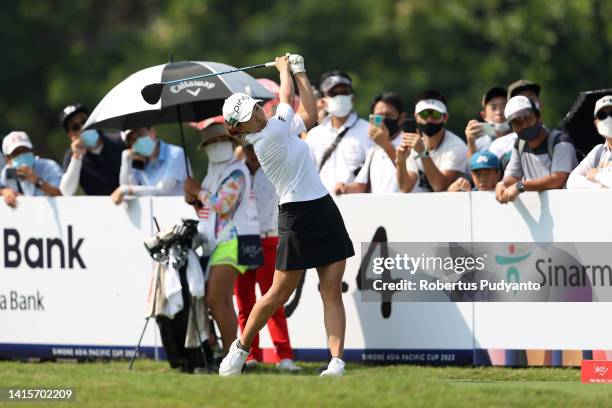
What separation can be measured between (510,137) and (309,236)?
2.72 m

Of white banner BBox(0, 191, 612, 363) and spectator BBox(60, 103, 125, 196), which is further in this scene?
spectator BBox(60, 103, 125, 196)

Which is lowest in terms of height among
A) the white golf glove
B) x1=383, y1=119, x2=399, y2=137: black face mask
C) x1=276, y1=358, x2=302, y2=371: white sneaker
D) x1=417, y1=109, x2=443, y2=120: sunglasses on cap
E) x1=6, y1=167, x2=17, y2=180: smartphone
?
x1=276, y1=358, x2=302, y2=371: white sneaker

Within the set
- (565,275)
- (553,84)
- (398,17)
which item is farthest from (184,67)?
(398,17)

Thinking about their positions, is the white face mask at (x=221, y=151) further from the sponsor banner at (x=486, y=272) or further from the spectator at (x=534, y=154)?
the spectator at (x=534, y=154)

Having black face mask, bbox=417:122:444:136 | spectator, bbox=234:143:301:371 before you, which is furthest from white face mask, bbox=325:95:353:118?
spectator, bbox=234:143:301:371

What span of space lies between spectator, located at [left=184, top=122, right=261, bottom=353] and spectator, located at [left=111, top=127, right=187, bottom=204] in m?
1.11

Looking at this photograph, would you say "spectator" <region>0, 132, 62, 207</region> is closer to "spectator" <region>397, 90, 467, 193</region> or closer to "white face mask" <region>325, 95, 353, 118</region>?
"white face mask" <region>325, 95, 353, 118</region>

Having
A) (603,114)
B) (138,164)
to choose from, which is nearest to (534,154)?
(603,114)

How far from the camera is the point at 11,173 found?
14.9 meters

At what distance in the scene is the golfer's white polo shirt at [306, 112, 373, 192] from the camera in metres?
14.1

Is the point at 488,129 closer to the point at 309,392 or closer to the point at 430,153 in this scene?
the point at 430,153

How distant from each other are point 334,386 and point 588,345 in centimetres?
314

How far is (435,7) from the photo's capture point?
4250 cm

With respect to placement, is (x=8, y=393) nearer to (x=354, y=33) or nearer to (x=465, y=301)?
(x=465, y=301)
